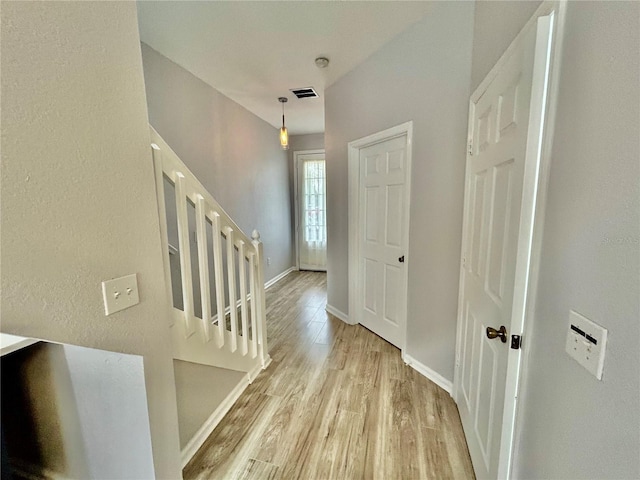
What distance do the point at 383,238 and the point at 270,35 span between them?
6.36 ft

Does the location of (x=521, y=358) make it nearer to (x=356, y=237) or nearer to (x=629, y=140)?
(x=629, y=140)

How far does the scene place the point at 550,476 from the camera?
2.76 feet

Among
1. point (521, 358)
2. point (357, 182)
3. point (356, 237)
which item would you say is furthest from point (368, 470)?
point (357, 182)

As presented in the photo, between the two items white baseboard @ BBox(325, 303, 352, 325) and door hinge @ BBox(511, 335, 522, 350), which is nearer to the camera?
door hinge @ BBox(511, 335, 522, 350)

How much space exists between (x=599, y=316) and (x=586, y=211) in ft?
0.84

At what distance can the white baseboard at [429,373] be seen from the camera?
6.77ft

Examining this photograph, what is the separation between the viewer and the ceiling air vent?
3.27 metres

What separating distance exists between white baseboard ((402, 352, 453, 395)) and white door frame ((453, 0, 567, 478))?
3.30 ft

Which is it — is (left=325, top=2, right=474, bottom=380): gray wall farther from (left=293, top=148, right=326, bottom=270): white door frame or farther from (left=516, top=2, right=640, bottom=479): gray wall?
(left=293, top=148, right=326, bottom=270): white door frame

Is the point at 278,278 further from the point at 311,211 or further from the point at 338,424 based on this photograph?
the point at 338,424

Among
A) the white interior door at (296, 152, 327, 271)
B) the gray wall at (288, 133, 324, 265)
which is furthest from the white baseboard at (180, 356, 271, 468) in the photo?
the gray wall at (288, 133, 324, 265)

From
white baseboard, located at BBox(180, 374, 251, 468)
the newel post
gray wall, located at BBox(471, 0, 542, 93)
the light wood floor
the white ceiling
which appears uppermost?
the white ceiling

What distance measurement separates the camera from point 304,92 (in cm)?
336

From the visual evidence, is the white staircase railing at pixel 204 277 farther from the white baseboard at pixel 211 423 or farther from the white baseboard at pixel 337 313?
the white baseboard at pixel 337 313
